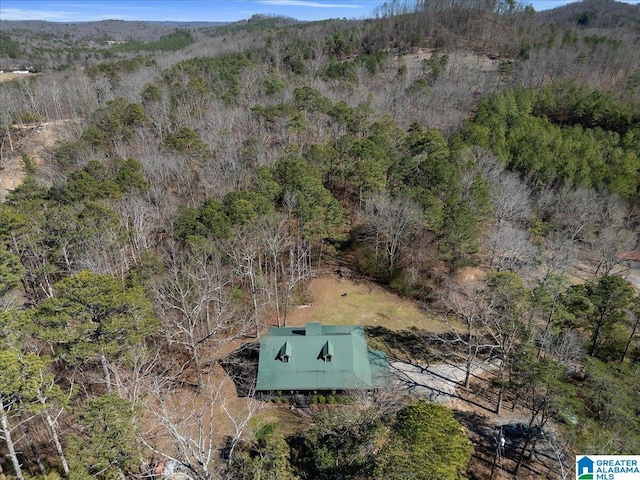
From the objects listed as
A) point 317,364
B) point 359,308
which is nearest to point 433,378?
point 317,364

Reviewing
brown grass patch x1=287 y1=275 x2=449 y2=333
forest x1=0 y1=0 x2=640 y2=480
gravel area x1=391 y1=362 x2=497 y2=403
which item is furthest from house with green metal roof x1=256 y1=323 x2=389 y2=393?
brown grass patch x1=287 y1=275 x2=449 y2=333

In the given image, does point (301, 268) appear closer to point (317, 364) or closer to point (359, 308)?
point (359, 308)

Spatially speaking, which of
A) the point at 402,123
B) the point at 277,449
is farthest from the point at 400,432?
the point at 402,123

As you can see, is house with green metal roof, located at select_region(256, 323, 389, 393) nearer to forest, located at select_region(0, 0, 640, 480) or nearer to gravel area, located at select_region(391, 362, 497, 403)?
forest, located at select_region(0, 0, 640, 480)

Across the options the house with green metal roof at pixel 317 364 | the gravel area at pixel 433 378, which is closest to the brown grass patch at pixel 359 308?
the gravel area at pixel 433 378

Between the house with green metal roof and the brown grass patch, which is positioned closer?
the house with green metal roof

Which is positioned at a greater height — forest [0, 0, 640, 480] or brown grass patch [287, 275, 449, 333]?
forest [0, 0, 640, 480]

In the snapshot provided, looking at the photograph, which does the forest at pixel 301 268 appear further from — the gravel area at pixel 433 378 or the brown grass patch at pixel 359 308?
the brown grass patch at pixel 359 308
